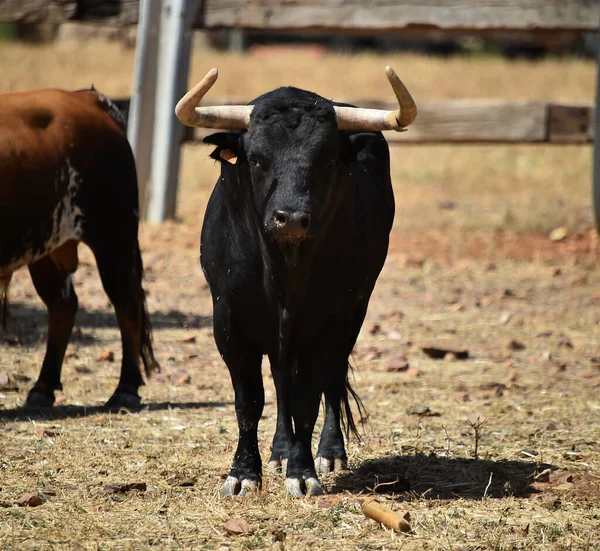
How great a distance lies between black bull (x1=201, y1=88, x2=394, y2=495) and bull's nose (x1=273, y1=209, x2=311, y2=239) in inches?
5.2

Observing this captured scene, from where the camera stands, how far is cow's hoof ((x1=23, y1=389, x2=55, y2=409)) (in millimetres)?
6184

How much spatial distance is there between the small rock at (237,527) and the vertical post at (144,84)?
7484mm

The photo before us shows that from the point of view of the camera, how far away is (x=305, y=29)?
37.2ft

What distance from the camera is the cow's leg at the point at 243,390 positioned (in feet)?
15.4

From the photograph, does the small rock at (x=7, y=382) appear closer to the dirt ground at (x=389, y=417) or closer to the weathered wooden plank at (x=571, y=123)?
the dirt ground at (x=389, y=417)

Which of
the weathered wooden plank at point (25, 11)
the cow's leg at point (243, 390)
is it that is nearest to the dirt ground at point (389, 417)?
the cow's leg at point (243, 390)

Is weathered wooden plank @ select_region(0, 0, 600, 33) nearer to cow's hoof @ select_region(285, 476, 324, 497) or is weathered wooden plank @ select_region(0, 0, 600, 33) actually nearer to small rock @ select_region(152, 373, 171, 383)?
small rock @ select_region(152, 373, 171, 383)

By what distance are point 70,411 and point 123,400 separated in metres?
0.30

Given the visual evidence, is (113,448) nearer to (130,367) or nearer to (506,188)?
(130,367)

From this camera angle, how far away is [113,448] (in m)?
5.33

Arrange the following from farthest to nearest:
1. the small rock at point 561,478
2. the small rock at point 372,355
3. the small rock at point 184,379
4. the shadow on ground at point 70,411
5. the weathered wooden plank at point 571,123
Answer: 1. the weathered wooden plank at point 571,123
2. the small rock at point 372,355
3. the small rock at point 184,379
4. the shadow on ground at point 70,411
5. the small rock at point 561,478

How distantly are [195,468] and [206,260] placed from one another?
0.95 meters

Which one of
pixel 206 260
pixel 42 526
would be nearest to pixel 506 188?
pixel 206 260

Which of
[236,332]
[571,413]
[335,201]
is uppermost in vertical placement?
[335,201]
